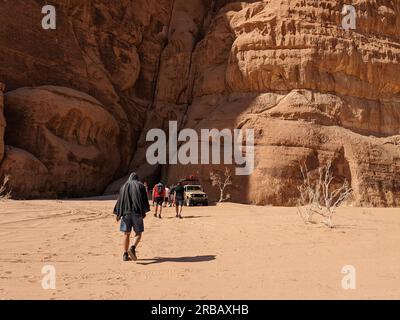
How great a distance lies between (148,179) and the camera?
2667cm

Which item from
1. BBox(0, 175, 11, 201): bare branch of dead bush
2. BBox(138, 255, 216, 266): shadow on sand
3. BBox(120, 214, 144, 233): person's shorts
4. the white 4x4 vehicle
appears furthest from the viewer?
the white 4x4 vehicle

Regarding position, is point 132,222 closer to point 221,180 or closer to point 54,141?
point 221,180

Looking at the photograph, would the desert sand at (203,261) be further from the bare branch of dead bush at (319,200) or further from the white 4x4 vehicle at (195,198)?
the white 4x4 vehicle at (195,198)

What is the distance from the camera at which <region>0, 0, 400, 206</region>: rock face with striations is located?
2216 centimetres

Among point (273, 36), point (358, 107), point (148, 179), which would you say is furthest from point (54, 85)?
point (358, 107)

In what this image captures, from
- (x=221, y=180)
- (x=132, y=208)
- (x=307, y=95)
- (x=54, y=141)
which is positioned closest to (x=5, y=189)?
(x=54, y=141)

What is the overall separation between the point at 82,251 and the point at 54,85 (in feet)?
69.8

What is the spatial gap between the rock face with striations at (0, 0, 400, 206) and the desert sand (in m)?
12.1

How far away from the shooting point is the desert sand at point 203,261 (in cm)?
457

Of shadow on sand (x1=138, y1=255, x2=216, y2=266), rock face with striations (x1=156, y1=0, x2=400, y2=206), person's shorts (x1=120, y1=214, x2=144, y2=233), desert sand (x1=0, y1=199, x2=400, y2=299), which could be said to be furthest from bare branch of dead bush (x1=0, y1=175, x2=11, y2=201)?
shadow on sand (x1=138, y1=255, x2=216, y2=266)

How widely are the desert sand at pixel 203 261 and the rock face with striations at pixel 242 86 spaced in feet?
39.8

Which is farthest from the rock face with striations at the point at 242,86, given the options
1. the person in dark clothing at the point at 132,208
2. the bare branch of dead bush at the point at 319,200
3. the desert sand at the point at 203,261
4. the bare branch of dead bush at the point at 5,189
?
the person in dark clothing at the point at 132,208

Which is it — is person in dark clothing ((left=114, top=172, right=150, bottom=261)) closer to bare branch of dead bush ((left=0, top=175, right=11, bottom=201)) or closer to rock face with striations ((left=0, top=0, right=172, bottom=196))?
bare branch of dead bush ((left=0, top=175, right=11, bottom=201))
